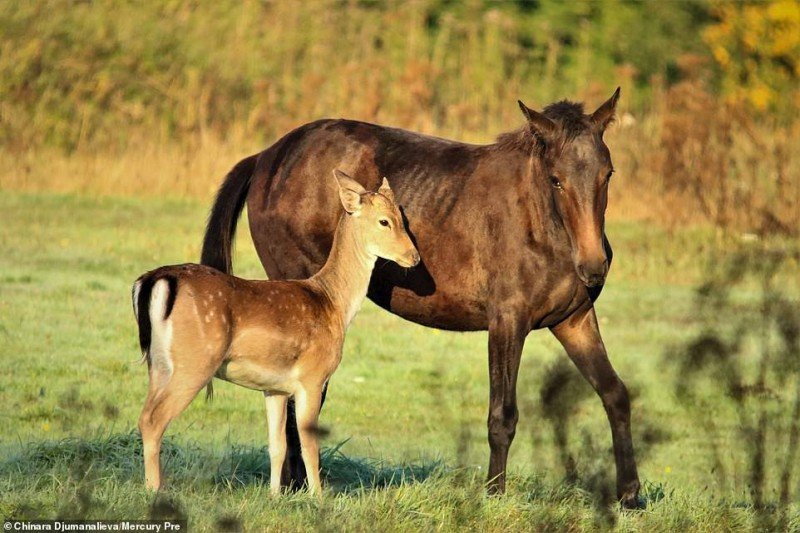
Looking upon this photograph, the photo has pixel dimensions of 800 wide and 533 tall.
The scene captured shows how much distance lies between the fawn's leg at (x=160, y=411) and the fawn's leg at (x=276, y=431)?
0.74 metres

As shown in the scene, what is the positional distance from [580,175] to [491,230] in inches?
32.0

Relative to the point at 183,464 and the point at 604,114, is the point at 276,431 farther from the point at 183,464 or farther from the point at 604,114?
the point at 604,114

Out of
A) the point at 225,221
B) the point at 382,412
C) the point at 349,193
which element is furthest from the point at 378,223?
the point at 382,412

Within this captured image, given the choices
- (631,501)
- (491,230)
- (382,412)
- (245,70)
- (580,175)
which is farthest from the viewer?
(245,70)

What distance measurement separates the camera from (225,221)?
9.63 metres

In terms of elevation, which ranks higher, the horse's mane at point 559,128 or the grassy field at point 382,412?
the horse's mane at point 559,128

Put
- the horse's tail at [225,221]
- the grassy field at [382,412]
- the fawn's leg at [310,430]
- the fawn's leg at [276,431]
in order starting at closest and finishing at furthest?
the grassy field at [382,412]
the fawn's leg at [310,430]
the fawn's leg at [276,431]
the horse's tail at [225,221]

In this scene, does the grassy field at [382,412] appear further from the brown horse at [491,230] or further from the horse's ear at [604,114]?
the horse's ear at [604,114]

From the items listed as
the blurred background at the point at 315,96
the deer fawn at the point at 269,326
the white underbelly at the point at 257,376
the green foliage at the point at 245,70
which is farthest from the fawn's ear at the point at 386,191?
the green foliage at the point at 245,70

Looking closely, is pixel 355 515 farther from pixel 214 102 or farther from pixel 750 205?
pixel 214 102

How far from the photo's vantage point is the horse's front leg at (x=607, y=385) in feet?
27.7

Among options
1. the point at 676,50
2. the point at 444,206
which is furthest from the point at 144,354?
the point at 676,50

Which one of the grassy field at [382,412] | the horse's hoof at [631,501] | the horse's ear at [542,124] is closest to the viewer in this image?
the grassy field at [382,412]

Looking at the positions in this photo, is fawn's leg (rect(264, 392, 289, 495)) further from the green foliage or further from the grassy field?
the green foliage
